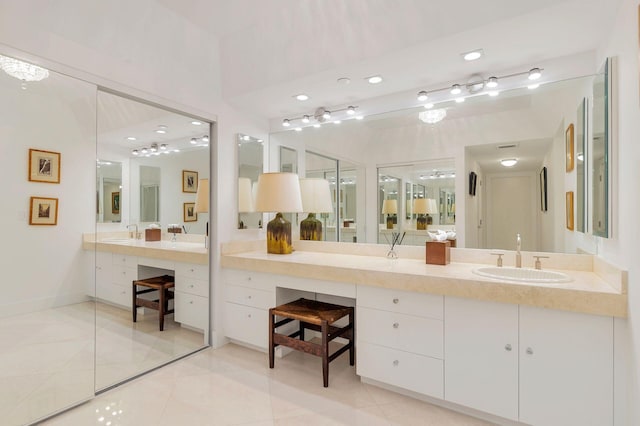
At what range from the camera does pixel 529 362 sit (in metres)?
1.85

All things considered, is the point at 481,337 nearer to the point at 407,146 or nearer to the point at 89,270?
the point at 407,146

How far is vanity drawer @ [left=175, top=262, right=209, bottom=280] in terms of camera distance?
301 cm

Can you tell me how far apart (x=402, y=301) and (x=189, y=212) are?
78.1 inches

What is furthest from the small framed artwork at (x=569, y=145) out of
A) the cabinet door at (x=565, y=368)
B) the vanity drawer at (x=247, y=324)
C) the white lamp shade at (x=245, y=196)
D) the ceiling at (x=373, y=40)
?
the white lamp shade at (x=245, y=196)

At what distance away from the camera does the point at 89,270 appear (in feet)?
7.43

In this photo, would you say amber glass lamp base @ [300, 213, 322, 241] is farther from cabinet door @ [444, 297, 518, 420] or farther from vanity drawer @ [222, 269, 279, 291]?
cabinet door @ [444, 297, 518, 420]

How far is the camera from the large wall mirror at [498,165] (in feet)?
7.43

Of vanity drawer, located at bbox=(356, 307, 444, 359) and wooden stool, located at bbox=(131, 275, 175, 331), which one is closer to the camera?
vanity drawer, located at bbox=(356, 307, 444, 359)

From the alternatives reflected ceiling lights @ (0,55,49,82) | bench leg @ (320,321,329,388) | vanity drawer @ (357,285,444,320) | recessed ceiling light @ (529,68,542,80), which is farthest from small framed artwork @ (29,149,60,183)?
recessed ceiling light @ (529,68,542,80)

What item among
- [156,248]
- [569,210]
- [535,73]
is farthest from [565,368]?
[156,248]

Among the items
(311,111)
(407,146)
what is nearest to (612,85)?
(407,146)

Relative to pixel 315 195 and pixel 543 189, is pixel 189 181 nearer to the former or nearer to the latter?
pixel 315 195

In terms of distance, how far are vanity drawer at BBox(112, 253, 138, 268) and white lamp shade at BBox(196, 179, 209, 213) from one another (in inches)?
26.2

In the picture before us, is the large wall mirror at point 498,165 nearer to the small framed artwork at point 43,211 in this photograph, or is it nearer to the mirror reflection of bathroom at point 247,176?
the mirror reflection of bathroom at point 247,176
